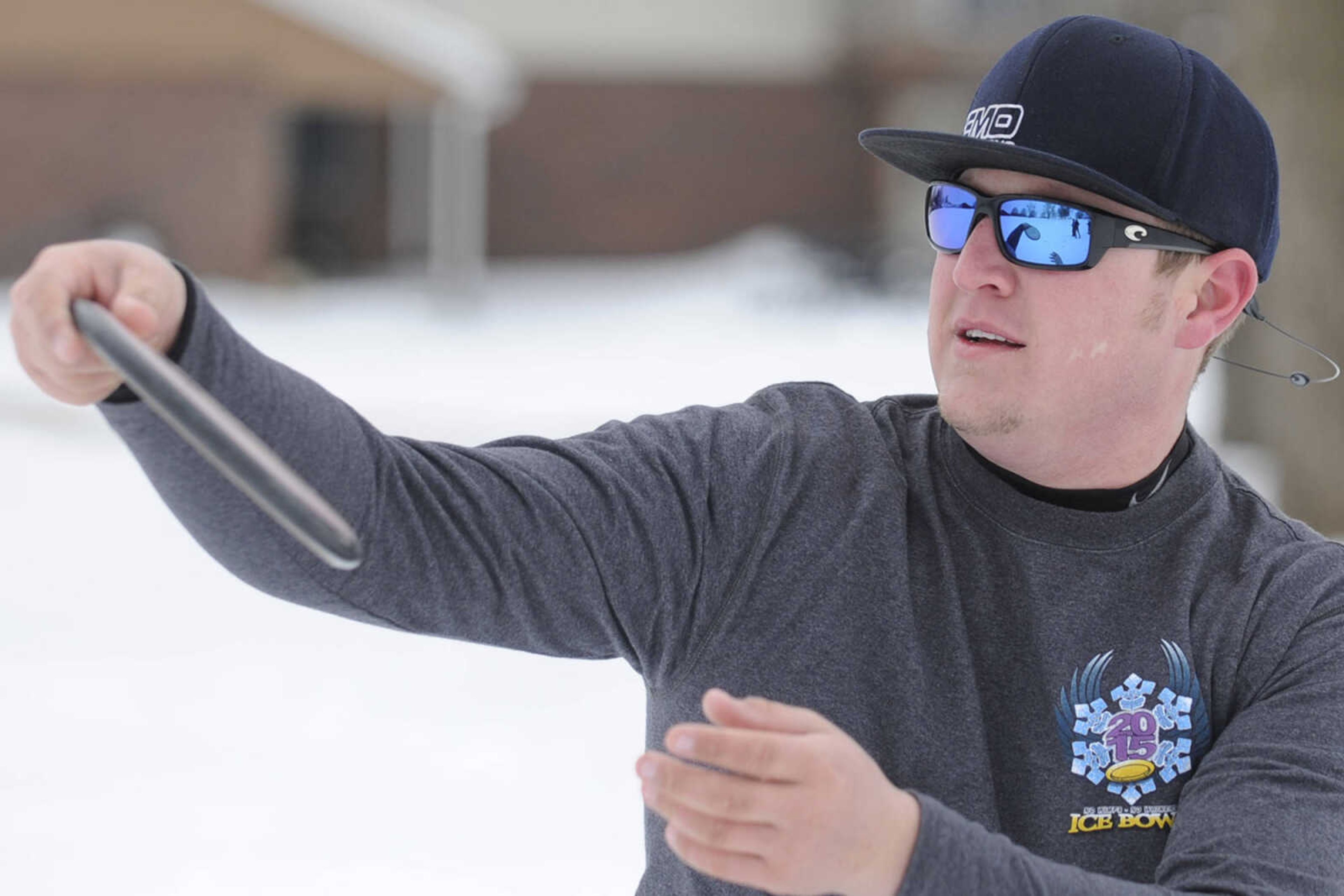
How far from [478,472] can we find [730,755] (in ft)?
1.40

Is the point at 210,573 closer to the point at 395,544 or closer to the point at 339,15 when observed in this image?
the point at 395,544

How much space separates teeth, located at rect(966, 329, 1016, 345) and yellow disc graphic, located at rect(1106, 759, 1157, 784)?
1.45 ft

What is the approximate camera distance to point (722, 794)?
1133mm

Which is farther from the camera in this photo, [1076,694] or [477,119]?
[477,119]

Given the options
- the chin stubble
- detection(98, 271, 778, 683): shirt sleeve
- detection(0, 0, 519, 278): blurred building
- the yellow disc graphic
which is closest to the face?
the chin stubble

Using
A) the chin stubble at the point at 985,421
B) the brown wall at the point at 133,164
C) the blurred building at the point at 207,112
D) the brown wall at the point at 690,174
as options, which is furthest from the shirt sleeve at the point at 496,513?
the brown wall at the point at 690,174

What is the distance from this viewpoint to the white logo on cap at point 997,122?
5.39 ft

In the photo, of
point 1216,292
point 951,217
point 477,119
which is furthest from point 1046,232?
point 477,119

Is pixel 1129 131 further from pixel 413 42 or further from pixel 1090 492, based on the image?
pixel 413 42

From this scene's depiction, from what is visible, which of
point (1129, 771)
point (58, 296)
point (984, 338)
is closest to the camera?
point (58, 296)

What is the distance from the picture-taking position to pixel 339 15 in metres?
13.0

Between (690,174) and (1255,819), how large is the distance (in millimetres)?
20443

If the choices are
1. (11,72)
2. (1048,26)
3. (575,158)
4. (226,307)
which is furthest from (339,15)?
(1048,26)

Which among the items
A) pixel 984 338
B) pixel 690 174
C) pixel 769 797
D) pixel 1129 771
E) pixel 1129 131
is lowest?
pixel 1129 771
